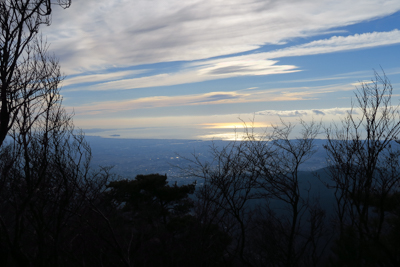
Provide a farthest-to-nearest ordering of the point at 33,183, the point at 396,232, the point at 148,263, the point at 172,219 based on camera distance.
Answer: the point at 172,219 → the point at 148,263 → the point at 396,232 → the point at 33,183

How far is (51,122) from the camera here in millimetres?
6996

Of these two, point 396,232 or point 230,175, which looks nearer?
point 396,232

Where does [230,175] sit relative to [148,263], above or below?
above

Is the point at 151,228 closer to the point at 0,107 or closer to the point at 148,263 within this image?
the point at 148,263

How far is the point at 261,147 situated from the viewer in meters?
9.19

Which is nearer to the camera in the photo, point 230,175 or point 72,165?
point 72,165

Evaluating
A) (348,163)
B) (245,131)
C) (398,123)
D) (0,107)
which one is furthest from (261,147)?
(0,107)

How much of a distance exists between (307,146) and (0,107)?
30.2ft

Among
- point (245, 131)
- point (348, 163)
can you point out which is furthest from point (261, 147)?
point (348, 163)

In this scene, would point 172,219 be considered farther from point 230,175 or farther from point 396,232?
point 396,232

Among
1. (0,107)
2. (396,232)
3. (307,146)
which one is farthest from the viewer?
(307,146)

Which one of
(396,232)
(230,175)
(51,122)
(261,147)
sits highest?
(51,122)

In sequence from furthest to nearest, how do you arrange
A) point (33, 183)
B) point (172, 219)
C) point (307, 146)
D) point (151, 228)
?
point (172, 219)
point (151, 228)
point (307, 146)
point (33, 183)

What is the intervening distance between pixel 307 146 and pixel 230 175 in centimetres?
346
